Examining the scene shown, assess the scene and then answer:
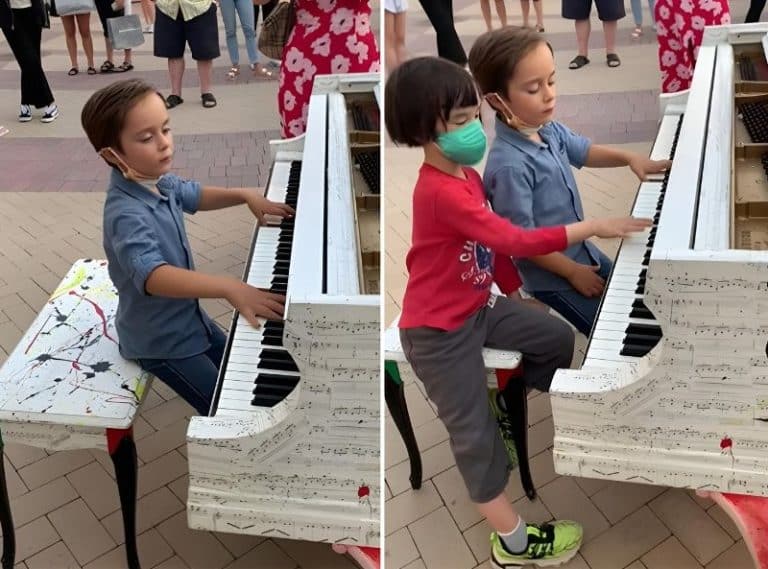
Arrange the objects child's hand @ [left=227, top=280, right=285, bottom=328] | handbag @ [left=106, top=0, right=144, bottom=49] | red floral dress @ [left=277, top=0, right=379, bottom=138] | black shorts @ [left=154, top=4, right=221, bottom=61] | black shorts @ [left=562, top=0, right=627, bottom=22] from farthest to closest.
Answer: handbag @ [left=106, top=0, right=144, bottom=49] < black shorts @ [left=154, top=4, right=221, bottom=61] < black shorts @ [left=562, top=0, right=627, bottom=22] < red floral dress @ [left=277, top=0, right=379, bottom=138] < child's hand @ [left=227, top=280, right=285, bottom=328]

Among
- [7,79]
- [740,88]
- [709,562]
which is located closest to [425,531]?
[709,562]

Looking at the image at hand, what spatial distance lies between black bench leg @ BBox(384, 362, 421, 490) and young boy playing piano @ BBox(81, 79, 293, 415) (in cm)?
34

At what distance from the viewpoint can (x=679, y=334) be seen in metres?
1.62

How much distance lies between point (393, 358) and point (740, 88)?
1.80 m

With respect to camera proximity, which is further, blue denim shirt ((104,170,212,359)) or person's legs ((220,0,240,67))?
person's legs ((220,0,240,67))

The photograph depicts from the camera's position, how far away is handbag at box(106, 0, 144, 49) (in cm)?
705

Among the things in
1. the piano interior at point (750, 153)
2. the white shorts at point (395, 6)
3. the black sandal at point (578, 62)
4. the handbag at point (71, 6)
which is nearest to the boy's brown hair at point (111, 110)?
the piano interior at point (750, 153)

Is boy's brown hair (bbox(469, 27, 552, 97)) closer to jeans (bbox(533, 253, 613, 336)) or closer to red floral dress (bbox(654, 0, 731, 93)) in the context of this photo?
jeans (bbox(533, 253, 613, 336))

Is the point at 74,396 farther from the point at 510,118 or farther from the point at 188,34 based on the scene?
the point at 188,34

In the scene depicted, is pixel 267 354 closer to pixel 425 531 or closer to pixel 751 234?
pixel 425 531

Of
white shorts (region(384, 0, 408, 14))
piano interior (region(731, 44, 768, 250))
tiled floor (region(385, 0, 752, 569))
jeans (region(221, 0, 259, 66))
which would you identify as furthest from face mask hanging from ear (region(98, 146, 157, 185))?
jeans (region(221, 0, 259, 66))

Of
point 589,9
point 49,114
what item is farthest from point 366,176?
point 49,114

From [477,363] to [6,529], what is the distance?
1299 millimetres

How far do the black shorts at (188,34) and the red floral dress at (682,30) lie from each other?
3727mm
